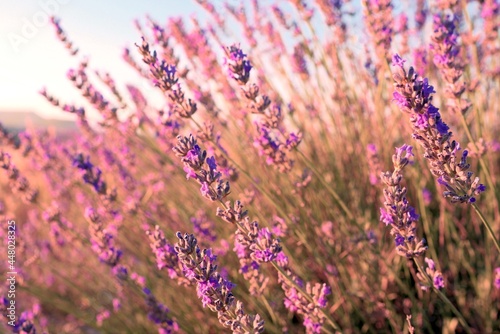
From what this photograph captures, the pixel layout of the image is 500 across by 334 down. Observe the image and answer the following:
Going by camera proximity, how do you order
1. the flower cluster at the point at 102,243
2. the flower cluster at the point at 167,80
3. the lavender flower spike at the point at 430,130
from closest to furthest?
1. the lavender flower spike at the point at 430,130
2. the flower cluster at the point at 167,80
3. the flower cluster at the point at 102,243

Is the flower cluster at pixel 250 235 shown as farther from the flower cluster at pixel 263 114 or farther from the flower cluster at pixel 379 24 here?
the flower cluster at pixel 379 24

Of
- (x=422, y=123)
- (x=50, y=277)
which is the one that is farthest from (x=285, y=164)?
(x=50, y=277)

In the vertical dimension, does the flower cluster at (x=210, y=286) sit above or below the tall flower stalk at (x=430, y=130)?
below

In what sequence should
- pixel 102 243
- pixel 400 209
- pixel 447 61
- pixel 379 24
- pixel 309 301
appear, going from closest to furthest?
1. pixel 400 209
2. pixel 309 301
3. pixel 447 61
4. pixel 102 243
5. pixel 379 24

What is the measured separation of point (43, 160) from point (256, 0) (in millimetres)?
2139

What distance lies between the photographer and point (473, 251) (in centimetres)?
248

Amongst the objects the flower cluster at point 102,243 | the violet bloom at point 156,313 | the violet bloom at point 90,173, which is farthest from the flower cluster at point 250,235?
the violet bloom at point 90,173

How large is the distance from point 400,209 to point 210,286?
24.2 inches

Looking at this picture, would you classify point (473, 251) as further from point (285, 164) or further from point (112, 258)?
point (112, 258)

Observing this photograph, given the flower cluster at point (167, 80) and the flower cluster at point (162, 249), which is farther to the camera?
the flower cluster at point (162, 249)

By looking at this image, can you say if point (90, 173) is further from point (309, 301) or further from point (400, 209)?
point (400, 209)

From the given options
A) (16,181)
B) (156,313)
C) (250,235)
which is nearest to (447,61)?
(250,235)

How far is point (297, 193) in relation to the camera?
2133 millimetres

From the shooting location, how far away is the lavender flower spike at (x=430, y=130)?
1.09m
